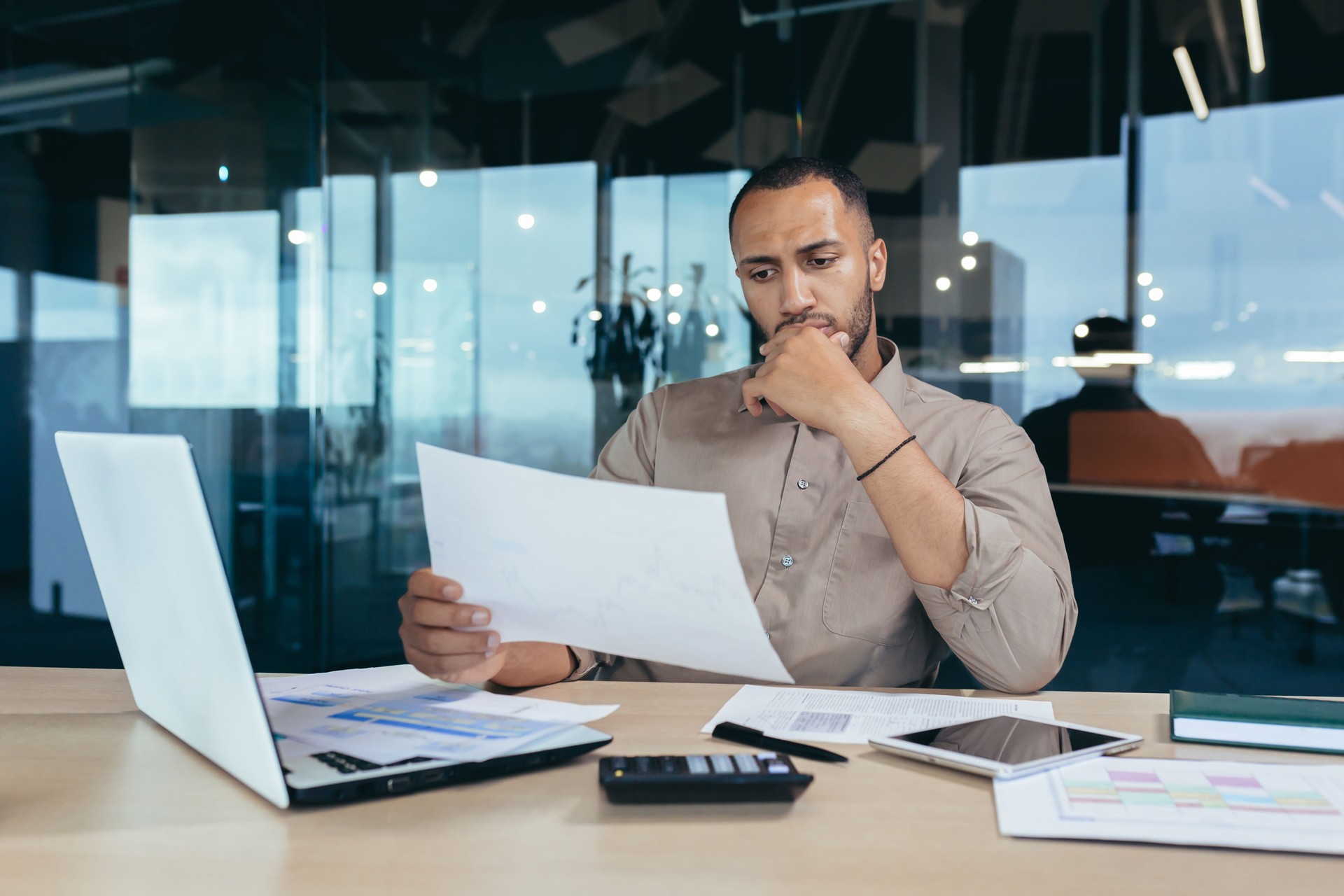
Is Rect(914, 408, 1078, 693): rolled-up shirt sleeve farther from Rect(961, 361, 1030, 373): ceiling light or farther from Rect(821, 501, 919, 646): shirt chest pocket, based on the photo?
Rect(961, 361, 1030, 373): ceiling light

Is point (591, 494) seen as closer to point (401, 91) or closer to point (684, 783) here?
point (684, 783)

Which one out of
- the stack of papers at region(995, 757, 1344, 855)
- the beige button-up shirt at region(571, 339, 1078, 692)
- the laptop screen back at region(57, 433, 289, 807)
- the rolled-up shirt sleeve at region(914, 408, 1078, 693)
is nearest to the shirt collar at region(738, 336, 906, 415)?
the beige button-up shirt at region(571, 339, 1078, 692)

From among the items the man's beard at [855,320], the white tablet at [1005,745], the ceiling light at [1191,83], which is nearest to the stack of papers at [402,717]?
the white tablet at [1005,745]

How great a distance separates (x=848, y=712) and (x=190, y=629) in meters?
0.64

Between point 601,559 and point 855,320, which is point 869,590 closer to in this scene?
point 855,320

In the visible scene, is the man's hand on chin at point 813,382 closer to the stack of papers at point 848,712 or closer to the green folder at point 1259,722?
the stack of papers at point 848,712

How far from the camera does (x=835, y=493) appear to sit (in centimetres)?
144

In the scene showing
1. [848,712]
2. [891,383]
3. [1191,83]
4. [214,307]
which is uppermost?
[1191,83]

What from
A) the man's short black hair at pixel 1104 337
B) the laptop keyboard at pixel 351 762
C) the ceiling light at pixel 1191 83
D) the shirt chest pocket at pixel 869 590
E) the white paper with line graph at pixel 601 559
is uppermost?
the ceiling light at pixel 1191 83

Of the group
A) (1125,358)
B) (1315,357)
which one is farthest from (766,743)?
(1315,357)

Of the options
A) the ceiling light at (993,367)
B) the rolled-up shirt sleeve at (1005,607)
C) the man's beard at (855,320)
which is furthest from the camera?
the ceiling light at (993,367)

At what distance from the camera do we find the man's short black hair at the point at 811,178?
1.52 meters

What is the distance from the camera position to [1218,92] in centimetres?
325

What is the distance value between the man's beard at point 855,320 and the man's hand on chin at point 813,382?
0.17 m
